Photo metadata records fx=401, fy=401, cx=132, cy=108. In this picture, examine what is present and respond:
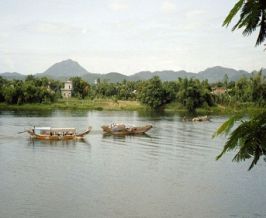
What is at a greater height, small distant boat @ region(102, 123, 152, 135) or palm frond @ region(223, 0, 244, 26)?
palm frond @ region(223, 0, 244, 26)

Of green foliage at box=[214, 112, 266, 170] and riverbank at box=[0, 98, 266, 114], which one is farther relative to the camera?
riverbank at box=[0, 98, 266, 114]

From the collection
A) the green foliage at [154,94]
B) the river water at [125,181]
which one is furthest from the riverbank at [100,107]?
the river water at [125,181]

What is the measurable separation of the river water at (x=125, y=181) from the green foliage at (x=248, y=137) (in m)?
20.2

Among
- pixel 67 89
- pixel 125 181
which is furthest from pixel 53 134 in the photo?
pixel 67 89

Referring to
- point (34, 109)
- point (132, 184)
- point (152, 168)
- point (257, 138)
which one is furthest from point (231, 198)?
point (34, 109)

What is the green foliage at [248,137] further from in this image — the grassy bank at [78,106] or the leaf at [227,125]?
the grassy bank at [78,106]

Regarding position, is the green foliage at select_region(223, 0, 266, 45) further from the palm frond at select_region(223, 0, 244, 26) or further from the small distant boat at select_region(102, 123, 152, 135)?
the small distant boat at select_region(102, 123, 152, 135)

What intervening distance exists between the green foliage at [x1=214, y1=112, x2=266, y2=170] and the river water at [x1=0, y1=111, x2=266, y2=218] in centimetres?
2017

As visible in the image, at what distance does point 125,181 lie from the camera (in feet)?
98.3

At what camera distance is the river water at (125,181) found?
77.2 ft

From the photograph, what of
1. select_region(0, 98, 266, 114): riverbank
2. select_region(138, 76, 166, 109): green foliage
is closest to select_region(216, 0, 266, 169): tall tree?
select_region(0, 98, 266, 114): riverbank

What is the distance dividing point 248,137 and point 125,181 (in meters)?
27.5

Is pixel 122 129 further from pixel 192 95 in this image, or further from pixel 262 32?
pixel 192 95

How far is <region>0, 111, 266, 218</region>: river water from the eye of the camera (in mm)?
23516
